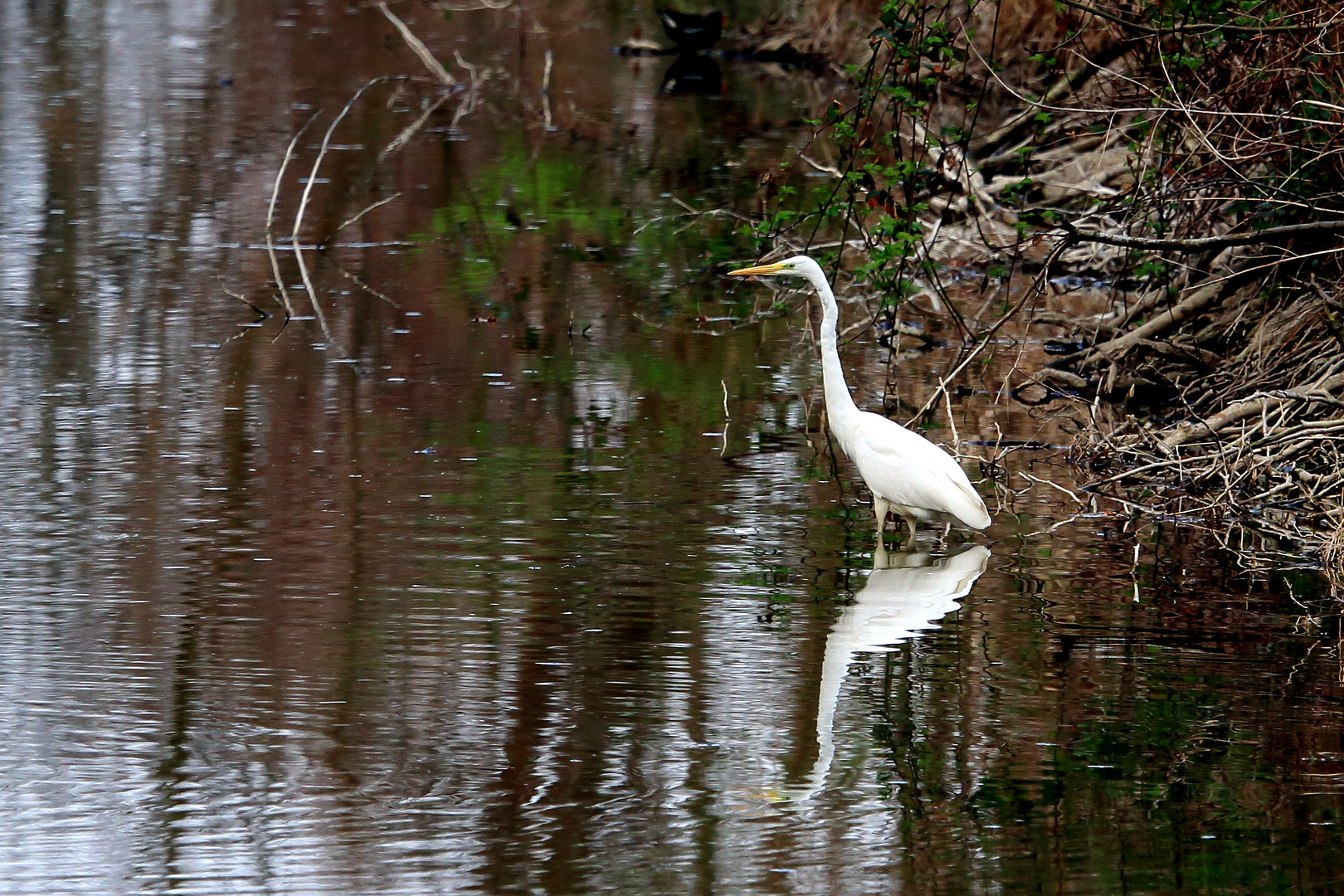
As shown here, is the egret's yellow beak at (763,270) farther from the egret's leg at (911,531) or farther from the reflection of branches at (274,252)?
the reflection of branches at (274,252)

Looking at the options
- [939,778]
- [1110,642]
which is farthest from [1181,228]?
[939,778]

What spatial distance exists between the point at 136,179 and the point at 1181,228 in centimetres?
1087

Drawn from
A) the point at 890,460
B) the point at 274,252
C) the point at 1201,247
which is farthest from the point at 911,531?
the point at 274,252

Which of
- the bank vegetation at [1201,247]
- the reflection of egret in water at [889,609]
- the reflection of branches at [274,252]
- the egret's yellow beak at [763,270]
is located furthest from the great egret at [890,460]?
the reflection of branches at [274,252]

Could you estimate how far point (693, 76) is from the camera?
31531 mm

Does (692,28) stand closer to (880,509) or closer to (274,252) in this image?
(274,252)

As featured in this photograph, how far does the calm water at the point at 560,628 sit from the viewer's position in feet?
17.5

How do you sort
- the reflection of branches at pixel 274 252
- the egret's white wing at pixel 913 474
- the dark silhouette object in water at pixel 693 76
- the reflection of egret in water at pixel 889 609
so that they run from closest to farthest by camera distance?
the reflection of egret in water at pixel 889 609 < the egret's white wing at pixel 913 474 < the reflection of branches at pixel 274 252 < the dark silhouette object in water at pixel 693 76

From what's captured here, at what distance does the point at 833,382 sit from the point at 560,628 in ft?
8.31

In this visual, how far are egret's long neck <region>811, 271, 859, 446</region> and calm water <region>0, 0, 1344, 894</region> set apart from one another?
17.7 inches

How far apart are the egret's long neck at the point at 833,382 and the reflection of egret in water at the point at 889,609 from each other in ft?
2.64

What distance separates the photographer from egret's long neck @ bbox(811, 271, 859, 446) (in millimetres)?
9094

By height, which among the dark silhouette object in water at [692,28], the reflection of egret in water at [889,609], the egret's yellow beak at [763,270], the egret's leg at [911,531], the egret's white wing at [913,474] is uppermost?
the dark silhouette object in water at [692,28]

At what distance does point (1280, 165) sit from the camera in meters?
10.1
